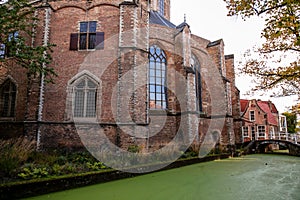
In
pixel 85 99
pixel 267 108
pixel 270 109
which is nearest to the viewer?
pixel 85 99

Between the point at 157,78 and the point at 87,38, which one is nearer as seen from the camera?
the point at 87,38

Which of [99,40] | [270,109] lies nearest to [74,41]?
[99,40]

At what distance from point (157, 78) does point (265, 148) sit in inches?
682

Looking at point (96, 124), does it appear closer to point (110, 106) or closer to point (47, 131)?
point (110, 106)

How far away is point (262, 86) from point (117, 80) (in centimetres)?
694

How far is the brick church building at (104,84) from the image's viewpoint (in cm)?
968

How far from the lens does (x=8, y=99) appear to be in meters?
11.2

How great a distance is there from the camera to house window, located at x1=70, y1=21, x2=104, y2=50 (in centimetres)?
1122

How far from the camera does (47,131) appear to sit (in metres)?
9.57

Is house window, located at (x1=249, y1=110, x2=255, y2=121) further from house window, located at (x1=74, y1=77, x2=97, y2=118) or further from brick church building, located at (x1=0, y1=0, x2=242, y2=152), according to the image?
house window, located at (x1=74, y1=77, x2=97, y2=118)

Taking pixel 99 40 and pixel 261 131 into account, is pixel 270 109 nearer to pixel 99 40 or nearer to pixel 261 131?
pixel 261 131

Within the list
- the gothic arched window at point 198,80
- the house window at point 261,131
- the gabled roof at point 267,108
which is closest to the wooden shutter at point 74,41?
the gothic arched window at point 198,80

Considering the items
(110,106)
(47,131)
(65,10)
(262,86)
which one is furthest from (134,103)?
(65,10)

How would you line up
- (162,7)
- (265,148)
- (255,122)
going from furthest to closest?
(255,122) → (162,7) → (265,148)
